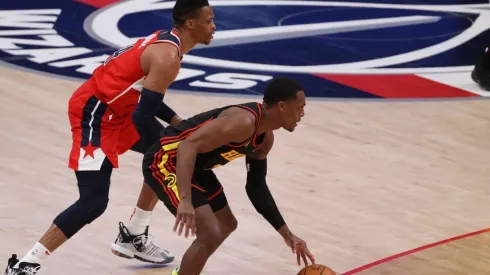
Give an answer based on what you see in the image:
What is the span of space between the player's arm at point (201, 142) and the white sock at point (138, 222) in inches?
52.4

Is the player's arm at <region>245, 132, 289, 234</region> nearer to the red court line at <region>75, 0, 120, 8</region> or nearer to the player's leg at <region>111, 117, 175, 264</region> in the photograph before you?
the player's leg at <region>111, 117, 175, 264</region>

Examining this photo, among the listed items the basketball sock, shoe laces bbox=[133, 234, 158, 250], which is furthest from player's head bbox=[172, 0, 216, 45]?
the basketball sock

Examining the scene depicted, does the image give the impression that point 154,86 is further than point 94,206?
No

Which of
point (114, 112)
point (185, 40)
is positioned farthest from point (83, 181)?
point (185, 40)

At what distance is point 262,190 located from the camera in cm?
590

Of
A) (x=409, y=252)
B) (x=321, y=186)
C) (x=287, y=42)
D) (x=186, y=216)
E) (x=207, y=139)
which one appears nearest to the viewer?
(x=186, y=216)

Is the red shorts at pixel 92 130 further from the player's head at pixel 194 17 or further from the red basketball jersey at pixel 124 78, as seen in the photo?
the player's head at pixel 194 17

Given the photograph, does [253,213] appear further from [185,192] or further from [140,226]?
[185,192]

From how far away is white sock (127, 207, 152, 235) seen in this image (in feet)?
22.1

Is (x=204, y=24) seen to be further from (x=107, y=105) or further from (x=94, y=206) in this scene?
(x=94, y=206)

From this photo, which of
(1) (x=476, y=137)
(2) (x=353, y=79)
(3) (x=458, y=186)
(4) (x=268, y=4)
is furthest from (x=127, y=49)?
(4) (x=268, y=4)

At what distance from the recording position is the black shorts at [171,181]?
5715 millimetres

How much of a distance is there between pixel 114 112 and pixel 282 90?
124cm

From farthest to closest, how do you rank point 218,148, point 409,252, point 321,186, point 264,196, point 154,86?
point 321,186
point 409,252
point 154,86
point 264,196
point 218,148
